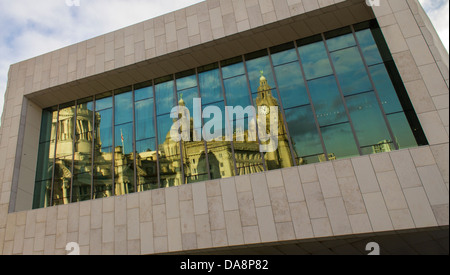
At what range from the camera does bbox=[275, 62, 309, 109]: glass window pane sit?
45.2ft

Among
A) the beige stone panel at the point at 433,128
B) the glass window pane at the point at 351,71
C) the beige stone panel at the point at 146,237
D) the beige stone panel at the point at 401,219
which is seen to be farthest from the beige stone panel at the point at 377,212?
the beige stone panel at the point at 146,237

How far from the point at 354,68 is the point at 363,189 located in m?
5.32

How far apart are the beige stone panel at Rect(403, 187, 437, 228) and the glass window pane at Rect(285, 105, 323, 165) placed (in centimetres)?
341

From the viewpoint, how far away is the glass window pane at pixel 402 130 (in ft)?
38.8

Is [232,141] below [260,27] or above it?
below

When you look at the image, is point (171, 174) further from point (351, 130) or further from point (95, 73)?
point (351, 130)

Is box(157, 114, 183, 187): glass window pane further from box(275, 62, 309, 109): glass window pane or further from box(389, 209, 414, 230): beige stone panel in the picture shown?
box(389, 209, 414, 230): beige stone panel

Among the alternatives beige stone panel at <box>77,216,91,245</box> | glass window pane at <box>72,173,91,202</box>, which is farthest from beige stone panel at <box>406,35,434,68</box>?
glass window pane at <box>72,173,91,202</box>

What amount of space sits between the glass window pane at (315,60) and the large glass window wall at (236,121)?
43 millimetres

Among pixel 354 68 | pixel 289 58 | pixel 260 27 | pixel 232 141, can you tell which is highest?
pixel 260 27

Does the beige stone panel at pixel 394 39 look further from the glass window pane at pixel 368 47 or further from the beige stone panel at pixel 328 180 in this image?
the beige stone panel at pixel 328 180
